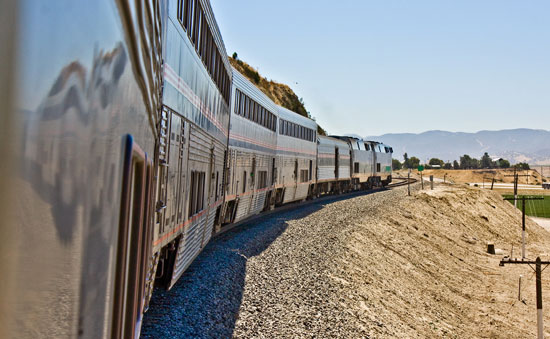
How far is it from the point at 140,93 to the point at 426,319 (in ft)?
47.9

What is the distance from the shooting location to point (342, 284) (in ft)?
40.8

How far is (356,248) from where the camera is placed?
1772 cm

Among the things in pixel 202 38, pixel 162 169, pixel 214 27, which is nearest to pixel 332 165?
pixel 214 27

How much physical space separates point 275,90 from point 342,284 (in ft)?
187

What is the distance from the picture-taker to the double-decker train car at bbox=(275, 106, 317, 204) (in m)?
23.6

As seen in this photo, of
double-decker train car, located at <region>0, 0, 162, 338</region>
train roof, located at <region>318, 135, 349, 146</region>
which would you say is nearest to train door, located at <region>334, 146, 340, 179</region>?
train roof, located at <region>318, 135, 349, 146</region>

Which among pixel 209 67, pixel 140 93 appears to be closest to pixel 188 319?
pixel 209 67

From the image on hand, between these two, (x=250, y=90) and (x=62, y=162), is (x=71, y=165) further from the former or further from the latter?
(x=250, y=90)

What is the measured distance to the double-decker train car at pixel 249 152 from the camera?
15.1 metres

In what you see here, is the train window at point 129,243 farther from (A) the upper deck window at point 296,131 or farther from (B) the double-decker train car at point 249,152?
(A) the upper deck window at point 296,131

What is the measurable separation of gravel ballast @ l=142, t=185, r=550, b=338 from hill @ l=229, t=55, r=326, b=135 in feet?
98.1

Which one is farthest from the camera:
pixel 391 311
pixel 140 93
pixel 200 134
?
pixel 391 311

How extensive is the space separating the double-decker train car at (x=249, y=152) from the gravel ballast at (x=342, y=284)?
3.06ft

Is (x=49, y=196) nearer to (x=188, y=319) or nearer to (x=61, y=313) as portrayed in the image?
(x=61, y=313)
